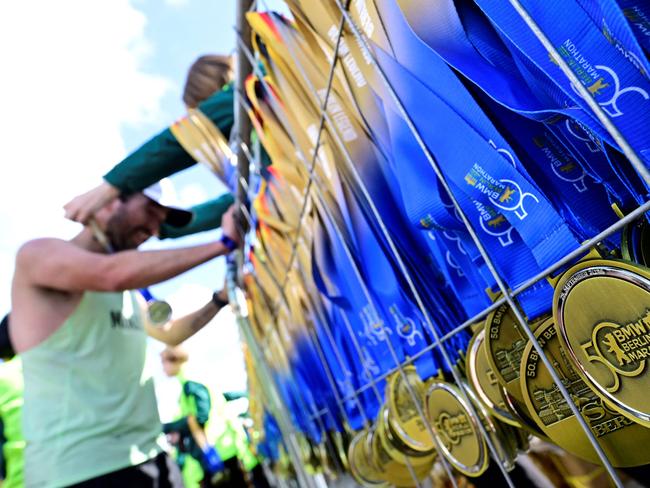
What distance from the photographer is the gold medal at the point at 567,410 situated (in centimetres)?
31

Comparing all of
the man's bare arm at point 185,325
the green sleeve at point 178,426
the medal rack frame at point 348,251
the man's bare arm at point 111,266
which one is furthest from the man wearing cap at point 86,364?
the green sleeve at point 178,426

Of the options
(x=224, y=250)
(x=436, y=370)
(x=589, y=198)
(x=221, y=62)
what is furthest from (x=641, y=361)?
(x=221, y=62)

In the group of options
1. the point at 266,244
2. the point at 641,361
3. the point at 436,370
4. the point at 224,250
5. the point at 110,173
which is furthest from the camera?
the point at 224,250

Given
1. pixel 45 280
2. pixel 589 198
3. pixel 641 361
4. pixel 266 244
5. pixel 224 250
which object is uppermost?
pixel 45 280

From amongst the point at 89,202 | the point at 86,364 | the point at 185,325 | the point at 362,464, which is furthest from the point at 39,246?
the point at 362,464

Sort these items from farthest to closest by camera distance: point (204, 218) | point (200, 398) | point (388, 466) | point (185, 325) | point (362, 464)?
point (200, 398) < point (185, 325) < point (204, 218) < point (362, 464) < point (388, 466)

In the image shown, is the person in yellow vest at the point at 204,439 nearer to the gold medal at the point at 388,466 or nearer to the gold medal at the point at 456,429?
the gold medal at the point at 388,466

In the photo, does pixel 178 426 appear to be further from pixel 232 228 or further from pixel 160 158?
pixel 160 158

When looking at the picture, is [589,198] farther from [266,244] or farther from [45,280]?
[45,280]

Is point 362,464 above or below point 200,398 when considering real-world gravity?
below

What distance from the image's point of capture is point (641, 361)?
0.87ft

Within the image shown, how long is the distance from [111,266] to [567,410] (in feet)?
3.73

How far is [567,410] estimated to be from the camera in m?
0.34

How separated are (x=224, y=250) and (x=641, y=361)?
3.52ft
